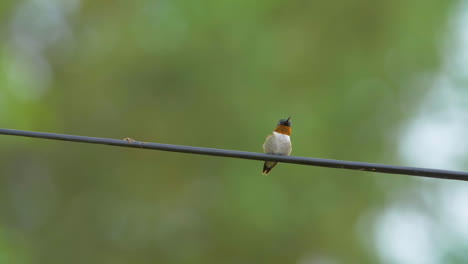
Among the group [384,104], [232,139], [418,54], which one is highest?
[418,54]

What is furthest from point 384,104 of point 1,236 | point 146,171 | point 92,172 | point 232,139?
point 1,236

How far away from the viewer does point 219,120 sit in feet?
39.2

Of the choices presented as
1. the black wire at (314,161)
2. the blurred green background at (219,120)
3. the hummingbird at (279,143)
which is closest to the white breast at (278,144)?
the hummingbird at (279,143)

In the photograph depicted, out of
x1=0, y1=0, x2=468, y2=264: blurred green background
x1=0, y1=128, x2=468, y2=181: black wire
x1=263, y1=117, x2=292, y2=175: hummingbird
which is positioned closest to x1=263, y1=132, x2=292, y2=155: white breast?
x1=263, y1=117, x2=292, y2=175: hummingbird

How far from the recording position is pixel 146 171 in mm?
12234

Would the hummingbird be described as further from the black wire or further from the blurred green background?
the blurred green background

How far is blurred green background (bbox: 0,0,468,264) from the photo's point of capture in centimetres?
1189

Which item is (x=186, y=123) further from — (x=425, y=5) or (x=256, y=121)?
(x=425, y=5)

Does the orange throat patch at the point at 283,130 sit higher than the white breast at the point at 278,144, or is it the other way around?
Result: the orange throat patch at the point at 283,130

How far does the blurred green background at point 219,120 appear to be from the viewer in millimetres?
11891

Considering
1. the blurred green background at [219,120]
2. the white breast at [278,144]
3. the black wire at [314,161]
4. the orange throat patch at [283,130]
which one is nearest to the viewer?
the black wire at [314,161]

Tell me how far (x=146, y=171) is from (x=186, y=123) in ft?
3.60

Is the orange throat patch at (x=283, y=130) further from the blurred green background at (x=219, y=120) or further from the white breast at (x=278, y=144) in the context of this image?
the blurred green background at (x=219, y=120)

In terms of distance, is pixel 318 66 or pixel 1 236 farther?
pixel 318 66
